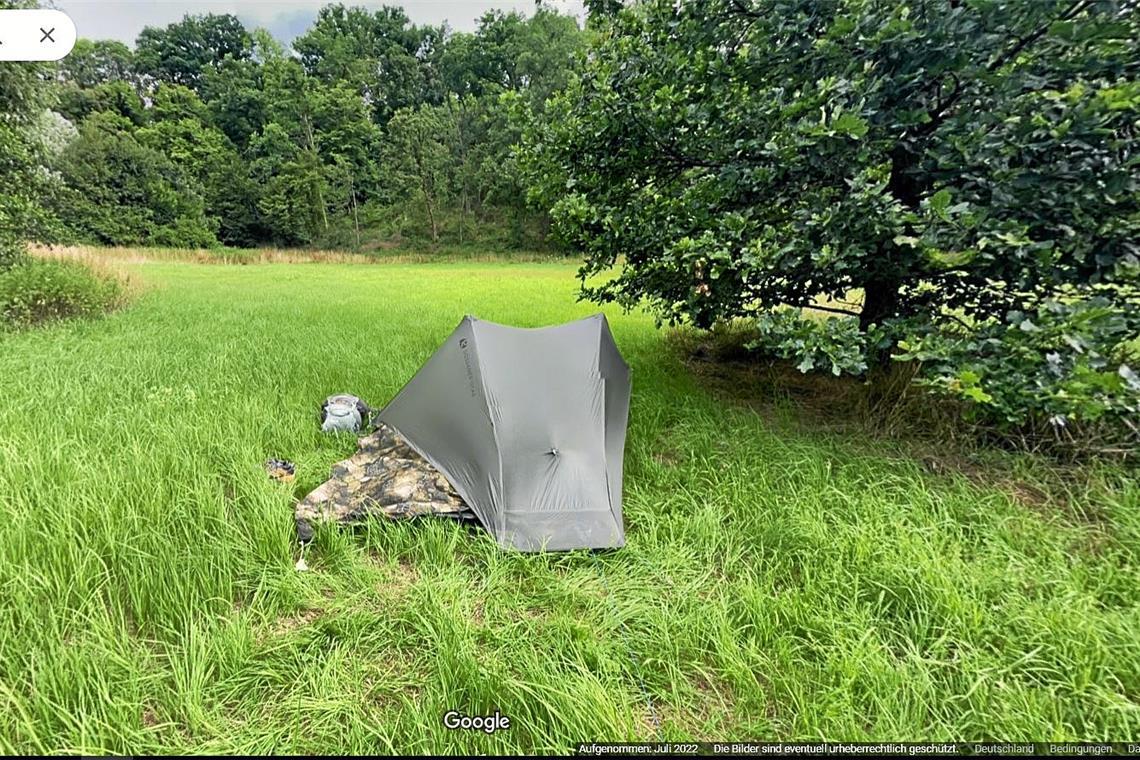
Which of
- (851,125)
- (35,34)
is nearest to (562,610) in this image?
(851,125)

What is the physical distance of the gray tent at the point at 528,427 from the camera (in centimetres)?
231

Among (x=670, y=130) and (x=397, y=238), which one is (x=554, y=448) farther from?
(x=397, y=238)

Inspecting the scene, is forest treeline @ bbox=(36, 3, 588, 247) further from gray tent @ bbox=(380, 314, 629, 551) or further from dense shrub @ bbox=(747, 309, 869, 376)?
dense shrub @ bbox=(747, 309, 869, 376)

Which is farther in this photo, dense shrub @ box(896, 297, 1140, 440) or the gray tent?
the gray tent

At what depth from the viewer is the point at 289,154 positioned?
1198 inches

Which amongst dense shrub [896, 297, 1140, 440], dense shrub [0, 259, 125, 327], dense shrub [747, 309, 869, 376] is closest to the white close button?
dense shrub [747, 309, 869, 376]

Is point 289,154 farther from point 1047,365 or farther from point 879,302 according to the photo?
point 1047,365

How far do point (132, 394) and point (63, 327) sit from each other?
4.06 metres

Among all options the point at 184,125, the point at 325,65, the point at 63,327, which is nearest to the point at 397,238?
the point at 184,125

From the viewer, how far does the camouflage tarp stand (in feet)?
7.62

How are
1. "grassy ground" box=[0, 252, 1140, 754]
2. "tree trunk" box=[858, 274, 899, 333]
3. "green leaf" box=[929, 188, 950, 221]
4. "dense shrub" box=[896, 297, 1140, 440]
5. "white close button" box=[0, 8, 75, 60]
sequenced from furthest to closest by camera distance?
"tree trunk" box=[858, 274, 899, 333], "white close button" box=[0, 8, 75, 60], "green leaf" box=[929, 188, 950, 221], "dense shrub" box=[896, 297, 1140, 440], "grassy ground" box=[0, 252, 1140, 754]

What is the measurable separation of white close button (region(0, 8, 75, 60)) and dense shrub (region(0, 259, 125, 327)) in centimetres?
Result: 520

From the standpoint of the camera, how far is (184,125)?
29797 mm

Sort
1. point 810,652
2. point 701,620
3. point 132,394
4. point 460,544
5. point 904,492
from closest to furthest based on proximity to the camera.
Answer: point 810,652, point 701,620, point 460,544, point 904,492, point 132,394
